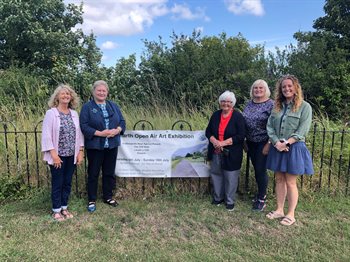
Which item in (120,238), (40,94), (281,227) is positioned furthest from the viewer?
(40,94)

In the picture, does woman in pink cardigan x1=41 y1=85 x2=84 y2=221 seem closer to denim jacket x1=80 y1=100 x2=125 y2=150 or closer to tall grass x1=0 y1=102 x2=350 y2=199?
denim jacket x1=80 y1=100 x2=125 y2=150

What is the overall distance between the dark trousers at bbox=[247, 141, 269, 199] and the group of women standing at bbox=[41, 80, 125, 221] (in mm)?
1789

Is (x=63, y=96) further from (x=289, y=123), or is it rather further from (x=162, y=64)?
(x=162, y=64)

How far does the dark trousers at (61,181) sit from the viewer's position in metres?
4.16

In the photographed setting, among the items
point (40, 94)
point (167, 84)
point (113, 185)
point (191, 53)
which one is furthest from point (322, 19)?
point (113, 185)

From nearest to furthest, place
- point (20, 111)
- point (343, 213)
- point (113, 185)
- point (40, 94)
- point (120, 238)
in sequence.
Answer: point (120, 238), point (343, 213), point (113, 185), point (20, 111), point (40, 94)

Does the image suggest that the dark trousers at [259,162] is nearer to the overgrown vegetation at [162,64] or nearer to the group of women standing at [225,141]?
the group of women standing at [225,141]

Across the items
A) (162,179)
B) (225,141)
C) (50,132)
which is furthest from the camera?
(162,179)

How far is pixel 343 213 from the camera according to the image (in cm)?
452

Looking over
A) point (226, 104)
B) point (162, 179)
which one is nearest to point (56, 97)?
point (162, 179)

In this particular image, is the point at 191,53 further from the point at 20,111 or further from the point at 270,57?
the point at 20,111

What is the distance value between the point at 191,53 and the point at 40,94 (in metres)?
6.81

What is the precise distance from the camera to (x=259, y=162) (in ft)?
14.6

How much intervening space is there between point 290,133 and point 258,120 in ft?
1.57
